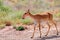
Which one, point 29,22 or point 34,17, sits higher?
point 34,17

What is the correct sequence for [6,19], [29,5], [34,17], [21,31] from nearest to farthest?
1. [34,17]
2. [21,31]
3. [6,19]
4. [29,5]

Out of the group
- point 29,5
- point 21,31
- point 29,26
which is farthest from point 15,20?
point 29,5

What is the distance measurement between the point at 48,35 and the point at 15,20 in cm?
516

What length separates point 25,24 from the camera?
1634cm

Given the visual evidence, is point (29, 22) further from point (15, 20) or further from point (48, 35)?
point (48, 35)

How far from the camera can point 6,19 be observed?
16906mm

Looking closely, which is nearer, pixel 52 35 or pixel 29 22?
pixel 52 35

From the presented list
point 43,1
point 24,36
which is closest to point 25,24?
point 24,36

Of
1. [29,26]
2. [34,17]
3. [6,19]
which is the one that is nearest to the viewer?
[34,17]

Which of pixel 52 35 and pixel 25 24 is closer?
pixel 52 35

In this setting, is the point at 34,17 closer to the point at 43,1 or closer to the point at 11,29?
the point at 11,29

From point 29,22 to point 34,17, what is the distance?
4308mm

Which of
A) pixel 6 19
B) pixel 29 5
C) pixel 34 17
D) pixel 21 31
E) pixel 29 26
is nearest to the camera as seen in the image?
pixel 34 17

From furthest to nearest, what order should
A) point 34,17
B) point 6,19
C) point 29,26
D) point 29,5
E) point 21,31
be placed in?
point 29,5 < point 6,19 < point 29,26 < point 21,31 < point 34,17
